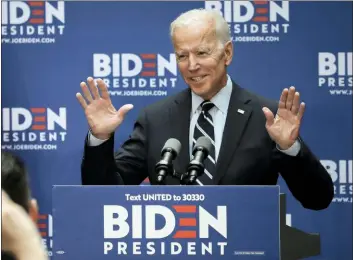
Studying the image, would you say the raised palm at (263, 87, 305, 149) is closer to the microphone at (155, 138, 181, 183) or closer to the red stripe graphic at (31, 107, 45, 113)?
the microphone at (155, 138, 181, 183)

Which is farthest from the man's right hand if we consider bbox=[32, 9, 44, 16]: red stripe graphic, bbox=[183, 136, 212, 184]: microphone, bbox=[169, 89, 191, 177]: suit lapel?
bbox=[32, 9, 44, 16]: red stripe graphic

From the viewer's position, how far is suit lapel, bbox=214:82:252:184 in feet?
10.5

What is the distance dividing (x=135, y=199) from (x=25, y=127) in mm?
2749

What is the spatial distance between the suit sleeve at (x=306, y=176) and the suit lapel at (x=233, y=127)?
0.19 m

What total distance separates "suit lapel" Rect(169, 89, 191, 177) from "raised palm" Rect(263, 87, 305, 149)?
1.32 ft

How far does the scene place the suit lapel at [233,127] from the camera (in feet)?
10.5

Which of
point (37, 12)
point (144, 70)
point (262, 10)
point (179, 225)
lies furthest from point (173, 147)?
point (37, 12)

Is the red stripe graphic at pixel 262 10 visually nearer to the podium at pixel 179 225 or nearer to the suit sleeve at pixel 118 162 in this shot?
the suit sleeve at pixel 118 162

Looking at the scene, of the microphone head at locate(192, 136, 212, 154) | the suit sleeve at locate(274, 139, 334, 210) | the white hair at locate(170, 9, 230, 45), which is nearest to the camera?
the microphone head at locate(192, 136, 212, 154)

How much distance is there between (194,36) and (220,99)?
30 centimetres

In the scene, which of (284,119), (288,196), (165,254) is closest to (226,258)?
(165,254)

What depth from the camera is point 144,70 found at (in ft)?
16.8

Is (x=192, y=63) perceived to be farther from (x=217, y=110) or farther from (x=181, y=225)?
(x=181, y=225)

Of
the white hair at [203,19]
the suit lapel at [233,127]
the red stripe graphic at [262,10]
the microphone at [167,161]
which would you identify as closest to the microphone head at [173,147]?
the microphone at [167,161]
